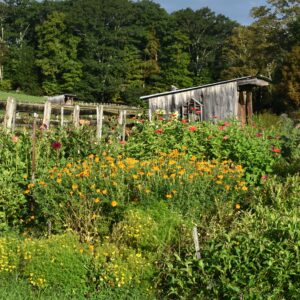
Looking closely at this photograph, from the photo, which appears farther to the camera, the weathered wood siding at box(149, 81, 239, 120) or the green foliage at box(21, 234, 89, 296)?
the weathered wood siding at box(149, 81, 239, 120)

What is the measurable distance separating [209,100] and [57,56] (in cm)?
4502

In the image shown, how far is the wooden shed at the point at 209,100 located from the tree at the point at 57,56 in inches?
1652

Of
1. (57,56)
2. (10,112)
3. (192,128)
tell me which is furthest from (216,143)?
(57,56)

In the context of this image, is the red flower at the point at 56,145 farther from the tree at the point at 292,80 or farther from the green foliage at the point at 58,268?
the tree at the point at 292,80

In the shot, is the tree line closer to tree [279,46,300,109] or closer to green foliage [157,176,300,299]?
tree [279,46,300,109]

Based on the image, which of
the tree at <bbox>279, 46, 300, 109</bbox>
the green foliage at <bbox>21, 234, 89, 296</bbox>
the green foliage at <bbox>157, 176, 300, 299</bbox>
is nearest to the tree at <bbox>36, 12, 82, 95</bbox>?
the tree at <bbox>279, 46, 300, 109</bbox>

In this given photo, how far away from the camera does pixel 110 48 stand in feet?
219

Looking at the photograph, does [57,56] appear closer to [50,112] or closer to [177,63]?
[177,63]

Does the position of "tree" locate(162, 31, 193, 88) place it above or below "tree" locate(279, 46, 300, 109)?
above

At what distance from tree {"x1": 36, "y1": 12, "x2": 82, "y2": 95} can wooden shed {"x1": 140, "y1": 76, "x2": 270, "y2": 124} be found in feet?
138

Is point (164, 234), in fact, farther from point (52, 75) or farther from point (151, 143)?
point (52, 75)

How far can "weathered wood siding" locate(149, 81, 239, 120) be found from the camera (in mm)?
24203

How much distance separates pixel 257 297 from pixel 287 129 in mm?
5914

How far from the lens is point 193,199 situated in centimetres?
605
